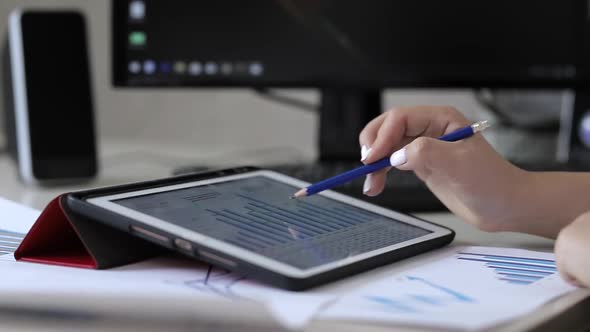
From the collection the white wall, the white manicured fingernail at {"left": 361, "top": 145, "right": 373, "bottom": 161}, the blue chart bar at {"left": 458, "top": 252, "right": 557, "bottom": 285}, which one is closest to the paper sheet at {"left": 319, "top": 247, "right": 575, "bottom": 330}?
the blue chart bar at {"left": 458, "top": 252, "right": 557, "bottom": 285}

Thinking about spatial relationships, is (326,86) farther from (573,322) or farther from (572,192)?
(573,322)

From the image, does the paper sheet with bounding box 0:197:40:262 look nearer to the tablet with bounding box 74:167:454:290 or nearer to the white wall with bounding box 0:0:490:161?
the tablet with bounding box 74:167:454:290

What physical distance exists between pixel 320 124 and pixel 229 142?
0.55 m

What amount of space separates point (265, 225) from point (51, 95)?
0.50 metres

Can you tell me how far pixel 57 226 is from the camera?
0.55 meters

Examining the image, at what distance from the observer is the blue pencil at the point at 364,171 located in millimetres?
590

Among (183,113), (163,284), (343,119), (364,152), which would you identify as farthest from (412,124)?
(183,113)

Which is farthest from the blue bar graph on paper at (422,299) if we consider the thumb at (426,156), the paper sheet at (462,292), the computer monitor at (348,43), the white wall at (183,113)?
the white wall at (183,113)

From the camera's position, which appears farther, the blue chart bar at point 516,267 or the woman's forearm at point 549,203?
the woman's forearm at point 549,203

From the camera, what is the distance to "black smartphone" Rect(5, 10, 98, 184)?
0.95 meters

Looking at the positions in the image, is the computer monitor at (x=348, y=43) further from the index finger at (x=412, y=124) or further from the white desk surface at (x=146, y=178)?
the index finger at (x=412, y=124)

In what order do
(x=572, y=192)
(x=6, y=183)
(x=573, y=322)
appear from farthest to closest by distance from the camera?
(x=6, y=183) < (x=572, y=192) < (x=573, y=322)

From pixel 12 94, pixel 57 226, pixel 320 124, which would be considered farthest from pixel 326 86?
pixel 57 226

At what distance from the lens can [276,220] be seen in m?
0.56
